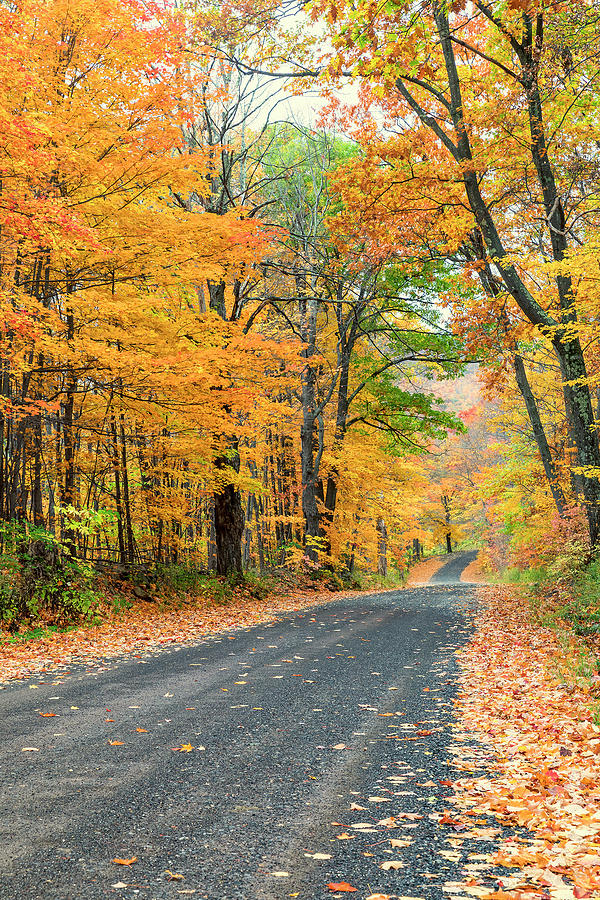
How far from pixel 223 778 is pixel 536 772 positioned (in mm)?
2045

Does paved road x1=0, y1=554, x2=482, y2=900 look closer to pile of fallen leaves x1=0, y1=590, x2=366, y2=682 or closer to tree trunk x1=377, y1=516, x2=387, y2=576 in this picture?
pile of fallen leaves x1=0, y1=590, x2=366, y2=682

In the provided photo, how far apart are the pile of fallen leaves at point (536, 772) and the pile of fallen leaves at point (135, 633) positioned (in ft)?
15.9

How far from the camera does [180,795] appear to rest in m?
3.64

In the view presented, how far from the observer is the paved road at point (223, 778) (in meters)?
2.77

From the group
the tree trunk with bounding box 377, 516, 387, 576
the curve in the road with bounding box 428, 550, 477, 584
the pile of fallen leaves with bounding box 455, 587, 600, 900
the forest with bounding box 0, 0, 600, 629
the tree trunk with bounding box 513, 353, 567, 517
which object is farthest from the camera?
the curve in the road with bounding box 428, 550, 477, 584

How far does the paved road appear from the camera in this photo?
9.08 feet

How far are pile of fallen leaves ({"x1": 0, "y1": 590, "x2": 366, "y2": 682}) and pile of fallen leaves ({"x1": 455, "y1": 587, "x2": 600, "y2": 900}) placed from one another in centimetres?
486

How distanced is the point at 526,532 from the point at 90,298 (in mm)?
13402

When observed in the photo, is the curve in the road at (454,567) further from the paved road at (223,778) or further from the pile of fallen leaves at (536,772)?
the paved road at (223,778)

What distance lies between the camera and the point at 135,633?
10469 millimetres

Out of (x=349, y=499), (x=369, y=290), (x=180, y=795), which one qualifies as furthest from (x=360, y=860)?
(x=349, y=499)

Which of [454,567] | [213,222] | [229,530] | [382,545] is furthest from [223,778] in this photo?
[454,567]

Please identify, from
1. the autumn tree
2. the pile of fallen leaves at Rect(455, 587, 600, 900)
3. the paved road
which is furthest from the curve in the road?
the paved road

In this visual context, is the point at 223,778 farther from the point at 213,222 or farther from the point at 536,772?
the point at 213,222
